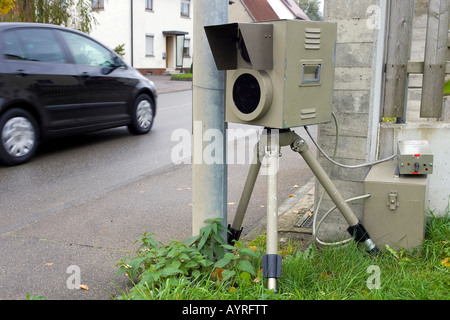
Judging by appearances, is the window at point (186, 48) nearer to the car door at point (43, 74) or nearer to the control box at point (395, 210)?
the car door at point (43, 74)

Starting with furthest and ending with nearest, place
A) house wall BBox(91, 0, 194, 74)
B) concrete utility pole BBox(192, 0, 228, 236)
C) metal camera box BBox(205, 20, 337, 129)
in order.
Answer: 1. house wall BBox(91, 0, 194, 74)
2. concrete utility pole BBox(192, 0, 228, 236)
3. metal camera box BBox(205, 20, 337, 129)

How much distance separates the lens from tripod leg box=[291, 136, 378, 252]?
11.6ft

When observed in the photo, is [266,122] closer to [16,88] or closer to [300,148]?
[300,148]

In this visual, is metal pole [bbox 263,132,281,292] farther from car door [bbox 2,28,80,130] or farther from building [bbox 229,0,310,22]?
building [bbox 229,0,310,22]

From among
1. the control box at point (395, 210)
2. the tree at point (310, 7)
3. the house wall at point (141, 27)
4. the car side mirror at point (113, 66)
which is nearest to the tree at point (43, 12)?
the car side mirror at point (113, 66)

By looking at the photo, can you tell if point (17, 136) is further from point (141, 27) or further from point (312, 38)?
point (141, 27)

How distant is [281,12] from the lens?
41.8 metres

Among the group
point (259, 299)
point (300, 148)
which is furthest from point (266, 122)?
point (259, 299)

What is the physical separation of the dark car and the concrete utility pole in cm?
436

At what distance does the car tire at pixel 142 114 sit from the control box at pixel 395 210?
6197mm

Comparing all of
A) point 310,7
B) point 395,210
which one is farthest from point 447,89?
point 310,7

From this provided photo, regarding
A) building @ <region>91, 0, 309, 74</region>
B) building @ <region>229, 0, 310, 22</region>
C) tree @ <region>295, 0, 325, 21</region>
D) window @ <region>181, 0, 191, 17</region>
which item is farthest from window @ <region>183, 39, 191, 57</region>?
tree @ <region>295, 0, 325, 21</region>

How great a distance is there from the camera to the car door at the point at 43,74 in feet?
23.9
